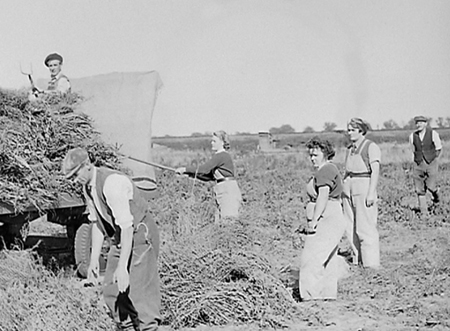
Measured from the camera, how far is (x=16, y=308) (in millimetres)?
5641

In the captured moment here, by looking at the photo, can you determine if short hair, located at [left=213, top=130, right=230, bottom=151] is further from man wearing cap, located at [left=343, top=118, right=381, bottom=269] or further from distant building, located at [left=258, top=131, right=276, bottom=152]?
distant building, located at [left=258, top=131, right=276, bottom=152]

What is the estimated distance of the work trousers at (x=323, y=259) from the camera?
6.88 meters

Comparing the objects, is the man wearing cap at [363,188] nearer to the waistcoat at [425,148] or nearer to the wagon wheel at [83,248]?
the wagon wheel at [83,248]

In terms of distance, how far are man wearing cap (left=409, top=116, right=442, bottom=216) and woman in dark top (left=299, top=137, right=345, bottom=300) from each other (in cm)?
593

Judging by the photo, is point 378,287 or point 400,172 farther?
point 400,172

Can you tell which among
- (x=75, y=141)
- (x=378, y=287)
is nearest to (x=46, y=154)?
(x=75, y=141)

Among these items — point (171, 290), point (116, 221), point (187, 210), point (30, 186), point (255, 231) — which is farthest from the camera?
point (187, 210)

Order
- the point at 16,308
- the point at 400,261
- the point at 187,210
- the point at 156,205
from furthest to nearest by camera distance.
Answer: the point at 156,205 → the point at 187,210 → the point at 400,261 → the point at 16,308

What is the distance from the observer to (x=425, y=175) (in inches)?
500

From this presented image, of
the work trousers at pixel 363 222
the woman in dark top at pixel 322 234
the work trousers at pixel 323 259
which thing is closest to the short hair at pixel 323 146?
the woman in dark top at pixel 322 234

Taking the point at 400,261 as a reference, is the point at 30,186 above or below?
above

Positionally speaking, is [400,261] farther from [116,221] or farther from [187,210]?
[116,221]

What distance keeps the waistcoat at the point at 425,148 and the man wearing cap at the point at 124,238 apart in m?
8.71

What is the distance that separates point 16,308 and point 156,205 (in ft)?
20.9
